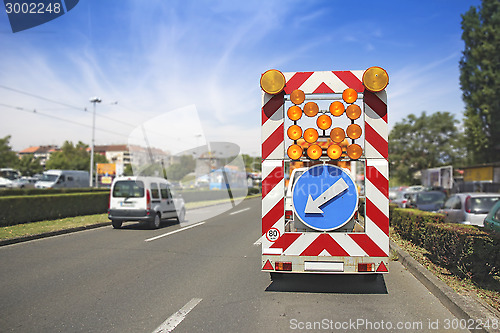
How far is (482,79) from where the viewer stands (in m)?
36.8

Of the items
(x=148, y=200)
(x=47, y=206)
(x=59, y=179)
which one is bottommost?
(x=47, y=206)

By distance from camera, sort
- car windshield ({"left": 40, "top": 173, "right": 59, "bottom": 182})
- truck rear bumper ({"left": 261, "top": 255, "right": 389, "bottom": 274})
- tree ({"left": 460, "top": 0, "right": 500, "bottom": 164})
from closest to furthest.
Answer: truck rear bumper ({"left": 261, "top": 255, "right": 389, "bottom": 274}) → tree ({"left": 460, "top": 0, "right": 500, "bottom": 164}) → car windshield ({"left": 40, "top": 173, "right": 59, "bottom": 182})

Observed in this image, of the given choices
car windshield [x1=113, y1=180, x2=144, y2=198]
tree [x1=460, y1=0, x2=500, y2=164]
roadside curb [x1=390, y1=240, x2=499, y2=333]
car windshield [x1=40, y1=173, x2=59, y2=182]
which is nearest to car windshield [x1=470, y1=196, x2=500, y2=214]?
roadside curb [x1=390, y1=240, x2=499, y2=333]

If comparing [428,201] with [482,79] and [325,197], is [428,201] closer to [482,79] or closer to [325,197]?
[325,197]

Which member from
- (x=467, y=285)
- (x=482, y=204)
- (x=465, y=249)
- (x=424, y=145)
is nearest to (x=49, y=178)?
(x=482, y=204)

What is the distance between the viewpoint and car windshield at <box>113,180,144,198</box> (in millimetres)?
13961

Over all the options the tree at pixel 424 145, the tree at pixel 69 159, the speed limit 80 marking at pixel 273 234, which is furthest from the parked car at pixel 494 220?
the tree at pixel 69 159

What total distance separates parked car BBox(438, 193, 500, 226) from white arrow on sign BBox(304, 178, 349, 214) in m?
5.99

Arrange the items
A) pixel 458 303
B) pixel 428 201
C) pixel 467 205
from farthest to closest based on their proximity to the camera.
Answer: pixel 428 201 < pixel 467 205 < pixel 458 303

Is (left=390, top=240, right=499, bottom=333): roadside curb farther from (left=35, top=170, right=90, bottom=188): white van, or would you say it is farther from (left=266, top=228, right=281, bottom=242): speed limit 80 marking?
(left=35, top=170, right=90, bottom=188): white van

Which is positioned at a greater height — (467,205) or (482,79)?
(482,79)

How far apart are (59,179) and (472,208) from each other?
41.3 meters

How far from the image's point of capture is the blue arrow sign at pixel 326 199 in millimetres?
5332

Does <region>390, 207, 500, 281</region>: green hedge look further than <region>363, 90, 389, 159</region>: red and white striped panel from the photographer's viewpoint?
Yes
